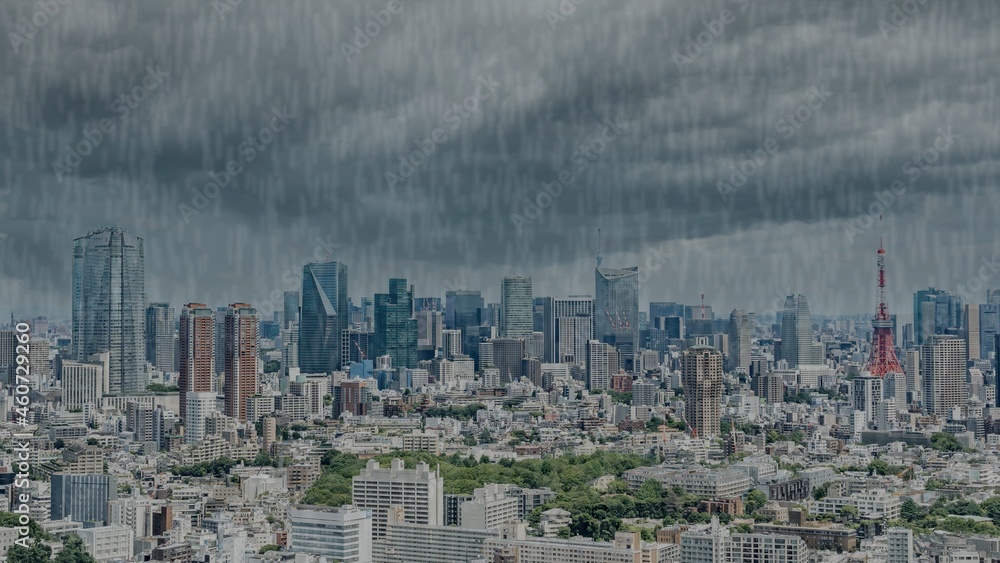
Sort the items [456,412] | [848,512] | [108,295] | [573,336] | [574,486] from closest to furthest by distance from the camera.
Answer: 1. [848,512]
2. [574,486]
3. [456,412]
4. [108,295]
5. [573,336]

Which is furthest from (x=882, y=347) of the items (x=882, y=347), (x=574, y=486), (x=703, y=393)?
(x=574, y=486)

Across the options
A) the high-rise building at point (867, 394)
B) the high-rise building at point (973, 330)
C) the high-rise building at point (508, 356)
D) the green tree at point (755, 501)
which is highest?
the high-rise building at point (973, 330)

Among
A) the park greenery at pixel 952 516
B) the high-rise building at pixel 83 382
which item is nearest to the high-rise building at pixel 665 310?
the high-rise building at pixel 83 382

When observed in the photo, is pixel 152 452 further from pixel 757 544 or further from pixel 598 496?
pixel 757 544

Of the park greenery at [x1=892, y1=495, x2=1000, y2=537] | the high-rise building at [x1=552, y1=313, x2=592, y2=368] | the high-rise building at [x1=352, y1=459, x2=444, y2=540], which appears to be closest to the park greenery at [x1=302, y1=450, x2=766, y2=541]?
the high-rise building at [x1=352, y1=459, x2=444, y2=540]

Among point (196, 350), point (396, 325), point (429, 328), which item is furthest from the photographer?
point (429, 328)

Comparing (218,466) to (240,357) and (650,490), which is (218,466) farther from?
(240,357)

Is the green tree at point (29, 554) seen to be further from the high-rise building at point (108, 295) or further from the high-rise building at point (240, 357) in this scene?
the high-rise building at point (108, 295)
